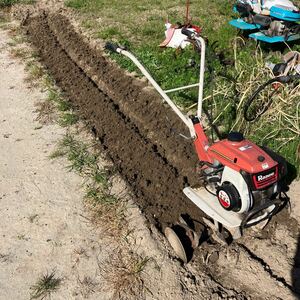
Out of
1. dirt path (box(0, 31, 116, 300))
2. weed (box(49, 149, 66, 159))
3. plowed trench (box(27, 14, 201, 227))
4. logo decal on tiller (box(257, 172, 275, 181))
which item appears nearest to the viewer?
logo decal on tiller (box(257, 172, 275, 181))

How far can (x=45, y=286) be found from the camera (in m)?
3.61

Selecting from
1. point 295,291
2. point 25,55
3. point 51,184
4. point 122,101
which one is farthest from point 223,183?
point 25,55

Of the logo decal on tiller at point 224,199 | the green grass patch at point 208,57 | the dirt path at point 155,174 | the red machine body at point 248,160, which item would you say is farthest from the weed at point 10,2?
the logo decal on tiller at point 224,199

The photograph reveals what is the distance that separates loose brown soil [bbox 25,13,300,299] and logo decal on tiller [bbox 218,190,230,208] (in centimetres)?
47

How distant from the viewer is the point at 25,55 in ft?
26.9

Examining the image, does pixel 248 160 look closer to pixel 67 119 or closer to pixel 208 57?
pixel 67 119

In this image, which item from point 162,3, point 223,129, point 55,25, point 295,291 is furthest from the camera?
point 162,3

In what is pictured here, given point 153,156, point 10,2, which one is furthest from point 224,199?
point 10,2

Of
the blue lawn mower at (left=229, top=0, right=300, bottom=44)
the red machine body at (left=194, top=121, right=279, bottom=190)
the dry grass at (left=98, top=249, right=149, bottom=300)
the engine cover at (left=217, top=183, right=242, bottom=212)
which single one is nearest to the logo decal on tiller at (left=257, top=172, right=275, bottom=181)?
the red machine body at (left=194, top=121, right=279, bottom=190)

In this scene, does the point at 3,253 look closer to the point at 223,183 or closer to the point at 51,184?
the point at 51,184

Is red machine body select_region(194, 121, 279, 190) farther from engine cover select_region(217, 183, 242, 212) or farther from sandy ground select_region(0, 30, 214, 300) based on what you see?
sandy ground select_region(0, 30, 214, 300)

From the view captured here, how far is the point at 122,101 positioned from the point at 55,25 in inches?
164

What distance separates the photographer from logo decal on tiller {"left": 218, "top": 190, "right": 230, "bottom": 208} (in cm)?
361

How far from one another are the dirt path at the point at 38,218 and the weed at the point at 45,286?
0.04 metres
